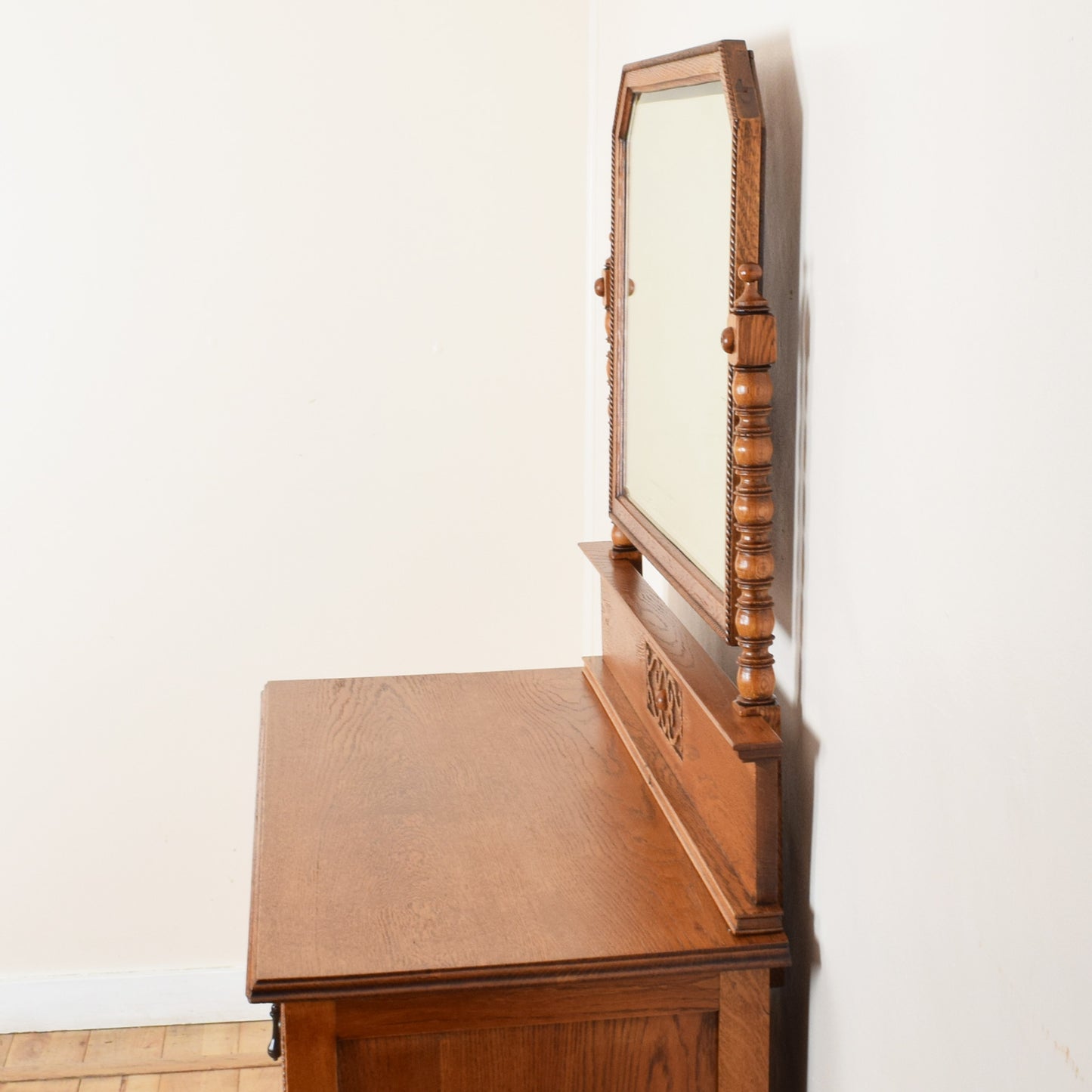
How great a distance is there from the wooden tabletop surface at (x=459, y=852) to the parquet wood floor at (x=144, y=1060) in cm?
130

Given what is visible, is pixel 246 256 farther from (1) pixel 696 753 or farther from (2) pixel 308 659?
(1) pixel 696 753

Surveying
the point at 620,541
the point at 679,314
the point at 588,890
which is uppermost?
the point at 679,314

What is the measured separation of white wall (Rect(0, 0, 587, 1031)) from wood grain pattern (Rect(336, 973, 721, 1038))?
1715 millimetres

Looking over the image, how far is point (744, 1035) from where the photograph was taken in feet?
4.06

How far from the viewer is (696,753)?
1396 mm

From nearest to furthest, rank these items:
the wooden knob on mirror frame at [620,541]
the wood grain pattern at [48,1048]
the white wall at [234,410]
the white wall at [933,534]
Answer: the white wall at [933,534]
the wooden knob on mirror frame at [620,541]
the white wall at [234,410]
the wood grain pattern at [48,1048]

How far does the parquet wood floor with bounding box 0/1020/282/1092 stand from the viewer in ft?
8.93

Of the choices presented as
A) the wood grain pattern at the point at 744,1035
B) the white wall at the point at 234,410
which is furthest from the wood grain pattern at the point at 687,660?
the white wall at the point at 234,410

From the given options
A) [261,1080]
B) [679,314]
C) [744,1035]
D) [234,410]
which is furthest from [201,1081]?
[679,314]

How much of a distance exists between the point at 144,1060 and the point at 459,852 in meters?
1.83

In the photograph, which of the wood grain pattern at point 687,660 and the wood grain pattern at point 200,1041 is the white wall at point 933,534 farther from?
the wood grain pattern at point 200,1041

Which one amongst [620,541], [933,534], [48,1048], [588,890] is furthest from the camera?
[48,1048]

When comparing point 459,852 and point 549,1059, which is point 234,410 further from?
point 549,1059

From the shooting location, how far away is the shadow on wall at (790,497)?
1.27 m
